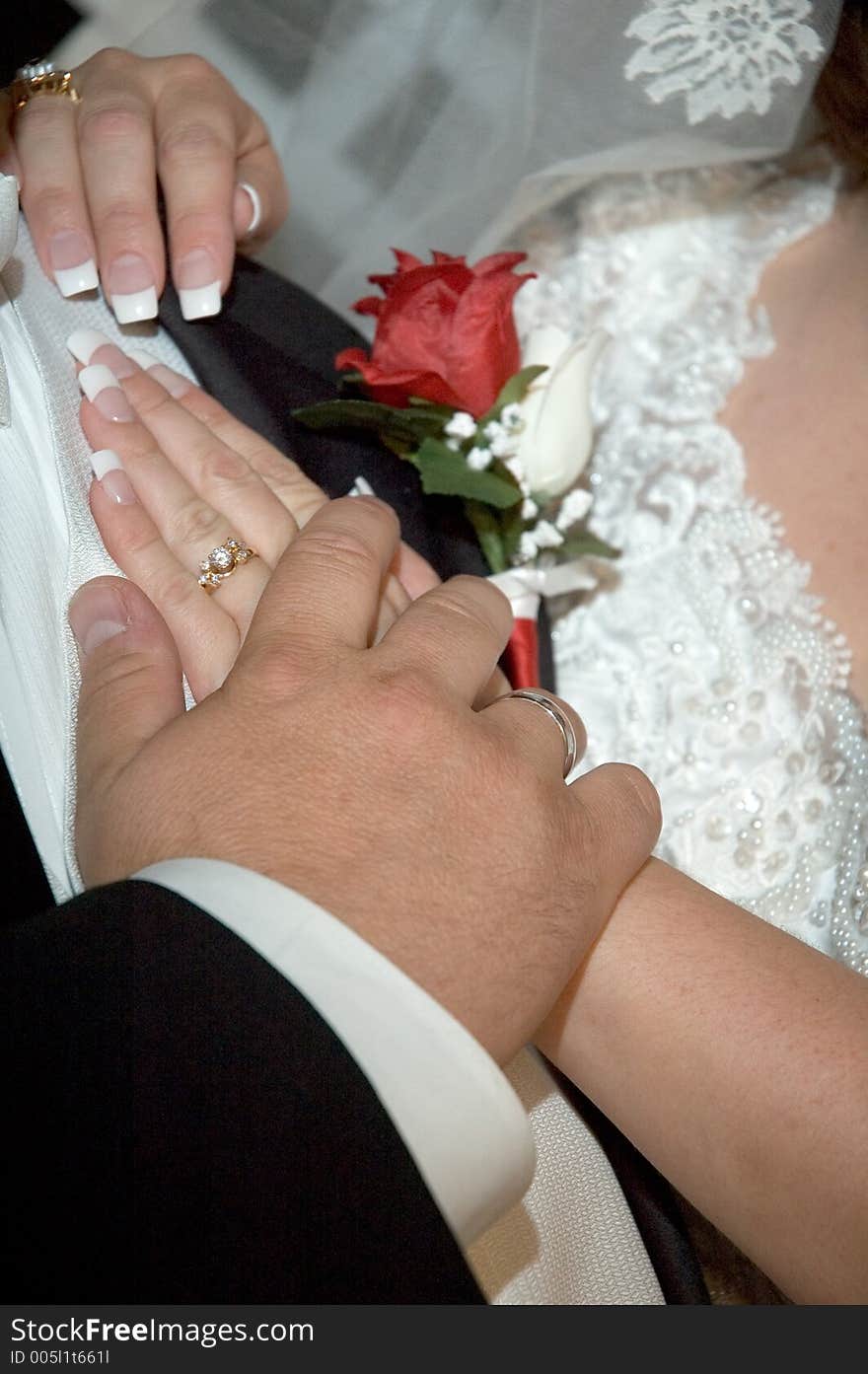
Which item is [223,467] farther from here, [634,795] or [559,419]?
[634,795]

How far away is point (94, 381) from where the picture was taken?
871mm

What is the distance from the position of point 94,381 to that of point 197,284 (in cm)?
15

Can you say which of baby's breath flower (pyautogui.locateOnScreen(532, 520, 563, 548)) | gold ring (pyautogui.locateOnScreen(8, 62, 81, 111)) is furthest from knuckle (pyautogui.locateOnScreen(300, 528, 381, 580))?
gold ring (pyautogui.locateOnScreen(8, 62, 81, 111))

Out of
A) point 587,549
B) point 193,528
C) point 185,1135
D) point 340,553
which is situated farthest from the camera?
point 587,549

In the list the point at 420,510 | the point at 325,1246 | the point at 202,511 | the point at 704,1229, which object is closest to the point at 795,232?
the point at 420,510

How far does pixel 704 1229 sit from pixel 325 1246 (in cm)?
53

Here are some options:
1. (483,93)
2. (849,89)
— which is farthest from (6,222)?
(849,89)

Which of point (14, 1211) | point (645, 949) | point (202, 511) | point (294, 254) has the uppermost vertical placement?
point (294, 254)

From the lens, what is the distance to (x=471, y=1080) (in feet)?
1.71

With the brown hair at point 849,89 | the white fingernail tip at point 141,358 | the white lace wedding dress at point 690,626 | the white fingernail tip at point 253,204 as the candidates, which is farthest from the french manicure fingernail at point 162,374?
the brown hair at point 849,89

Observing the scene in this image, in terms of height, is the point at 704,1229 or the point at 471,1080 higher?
the point at 471,1080

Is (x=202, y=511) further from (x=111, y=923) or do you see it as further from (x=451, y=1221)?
(x=451, y=1221)

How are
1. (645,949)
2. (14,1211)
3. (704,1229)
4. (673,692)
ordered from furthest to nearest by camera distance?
(673,692) < (704,1229) < (645,949) < (14,1211)

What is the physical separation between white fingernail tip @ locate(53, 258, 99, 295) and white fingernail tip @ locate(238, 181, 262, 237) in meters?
0.20
